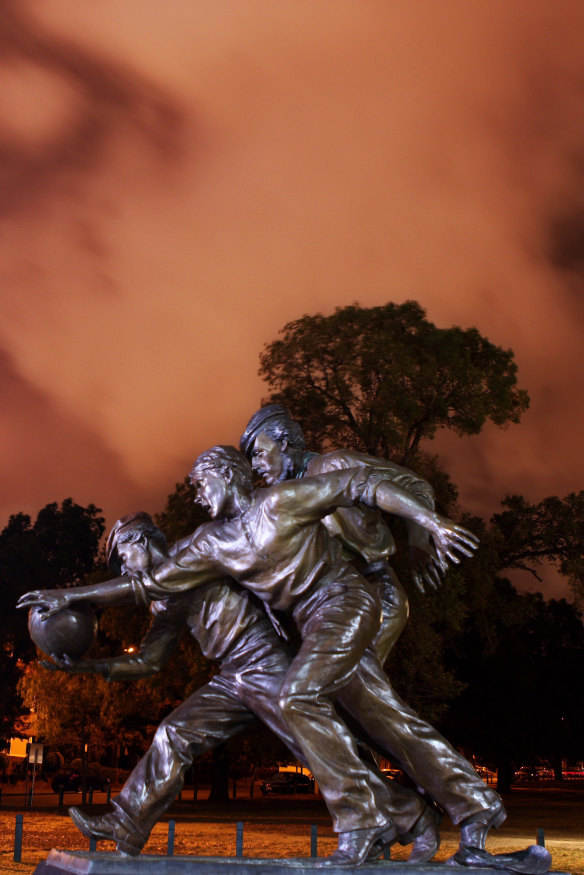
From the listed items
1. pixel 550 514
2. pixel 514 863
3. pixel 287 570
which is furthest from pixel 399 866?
pixel 550 514

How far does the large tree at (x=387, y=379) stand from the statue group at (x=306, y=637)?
53.2ft

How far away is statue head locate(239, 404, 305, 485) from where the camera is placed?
6004 millimetres

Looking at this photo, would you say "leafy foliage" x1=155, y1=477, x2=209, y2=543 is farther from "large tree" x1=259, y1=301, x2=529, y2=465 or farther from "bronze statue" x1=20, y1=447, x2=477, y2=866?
"bronze statue" x1=20, y1=447, x2=477, y2=866

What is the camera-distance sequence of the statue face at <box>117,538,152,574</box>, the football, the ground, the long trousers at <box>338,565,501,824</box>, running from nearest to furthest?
the long trousers at <box>338,565,501,824</box> → the football → the statue face at <box>117,538,152,574</box> → the ground

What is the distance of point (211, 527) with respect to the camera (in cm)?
541

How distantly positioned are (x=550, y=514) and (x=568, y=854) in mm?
9900

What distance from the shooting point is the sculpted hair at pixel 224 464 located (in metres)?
5.46

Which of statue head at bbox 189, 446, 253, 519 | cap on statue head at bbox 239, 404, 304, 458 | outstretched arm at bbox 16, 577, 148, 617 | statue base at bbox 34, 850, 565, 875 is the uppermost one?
cap on statue head at bbox 239, 404, 304, 458

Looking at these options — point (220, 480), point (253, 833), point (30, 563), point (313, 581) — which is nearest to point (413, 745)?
point (313, 581)

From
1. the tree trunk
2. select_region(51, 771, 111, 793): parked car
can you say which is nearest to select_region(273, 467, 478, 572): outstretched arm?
the tree trunk

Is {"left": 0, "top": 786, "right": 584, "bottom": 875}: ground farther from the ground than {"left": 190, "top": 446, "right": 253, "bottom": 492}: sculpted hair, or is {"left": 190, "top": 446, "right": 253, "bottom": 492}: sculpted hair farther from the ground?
{"left": 190, "top": 446, "right": 253, "bottom": 492}: sculpted hair

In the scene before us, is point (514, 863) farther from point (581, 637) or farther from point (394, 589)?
point (581, 637)

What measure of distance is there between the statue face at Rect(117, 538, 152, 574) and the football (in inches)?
13.1

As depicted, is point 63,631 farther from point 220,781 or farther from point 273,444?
point 220,781
